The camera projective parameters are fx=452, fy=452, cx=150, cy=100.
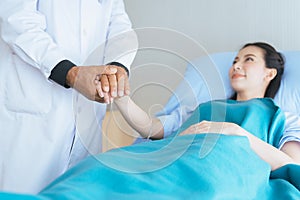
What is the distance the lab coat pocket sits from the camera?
1.31 metres

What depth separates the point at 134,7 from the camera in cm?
235

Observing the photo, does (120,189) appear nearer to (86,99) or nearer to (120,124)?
(86,99)

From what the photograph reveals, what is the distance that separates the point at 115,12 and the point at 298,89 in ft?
2.59

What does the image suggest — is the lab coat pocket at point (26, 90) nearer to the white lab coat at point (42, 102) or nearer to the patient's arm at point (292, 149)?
the white lab coat at point (42, 102)

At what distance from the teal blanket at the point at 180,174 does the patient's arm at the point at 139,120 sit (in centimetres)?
14

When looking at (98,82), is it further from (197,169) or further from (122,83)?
(197,169)

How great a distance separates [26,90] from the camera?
132 cm

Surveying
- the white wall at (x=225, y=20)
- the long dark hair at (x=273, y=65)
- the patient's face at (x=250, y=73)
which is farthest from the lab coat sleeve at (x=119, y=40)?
the long dark hair at (x=273, y=65)

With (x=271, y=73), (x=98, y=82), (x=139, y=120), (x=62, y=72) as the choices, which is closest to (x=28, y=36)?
(x=62, y=72)

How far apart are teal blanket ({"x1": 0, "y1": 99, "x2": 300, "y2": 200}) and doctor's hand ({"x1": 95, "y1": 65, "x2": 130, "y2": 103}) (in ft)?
0.49

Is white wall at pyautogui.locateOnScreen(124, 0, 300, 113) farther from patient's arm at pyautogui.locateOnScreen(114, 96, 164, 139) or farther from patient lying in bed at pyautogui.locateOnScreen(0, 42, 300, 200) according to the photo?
patient lying in bed at pyautogui.locateOnScreen(0, 42, 300, 200)

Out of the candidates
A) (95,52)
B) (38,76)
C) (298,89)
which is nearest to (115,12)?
(95,52)

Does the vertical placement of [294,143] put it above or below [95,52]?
below

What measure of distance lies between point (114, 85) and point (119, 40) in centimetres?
28
